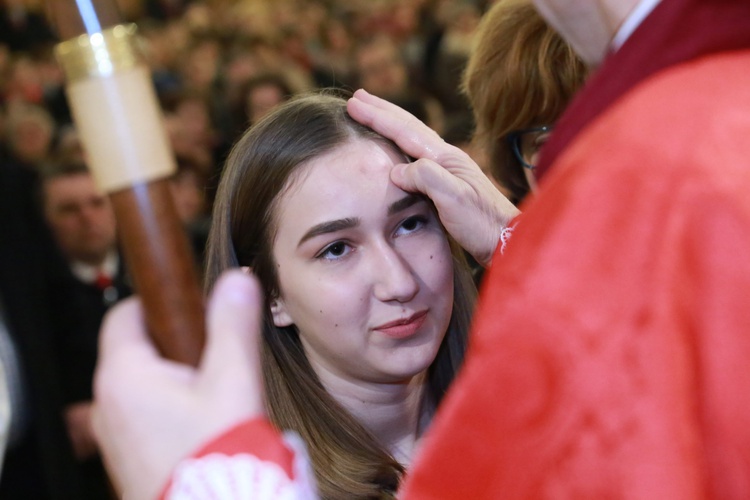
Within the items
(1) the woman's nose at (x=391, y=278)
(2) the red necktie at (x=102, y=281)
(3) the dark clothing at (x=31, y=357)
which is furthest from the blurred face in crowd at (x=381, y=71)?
(1) the woman's nose at (x=391, y=278)

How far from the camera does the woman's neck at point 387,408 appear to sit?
1690mm

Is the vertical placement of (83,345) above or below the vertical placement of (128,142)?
below

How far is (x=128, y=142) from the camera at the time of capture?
0.73 meters

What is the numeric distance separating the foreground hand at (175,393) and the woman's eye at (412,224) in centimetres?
92

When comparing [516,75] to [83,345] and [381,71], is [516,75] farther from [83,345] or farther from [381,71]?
[381,71]

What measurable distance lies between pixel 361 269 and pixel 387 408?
27 centimetres

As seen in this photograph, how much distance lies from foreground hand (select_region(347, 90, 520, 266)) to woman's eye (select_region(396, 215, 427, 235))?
0.14 ft

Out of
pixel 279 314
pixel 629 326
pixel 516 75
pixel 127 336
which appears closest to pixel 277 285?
pixel 279 314

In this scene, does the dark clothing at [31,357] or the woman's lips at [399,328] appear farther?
the dark clothing at [31,357]

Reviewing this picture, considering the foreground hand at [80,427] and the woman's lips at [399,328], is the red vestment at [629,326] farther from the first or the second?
the foreground hand at [80,427]

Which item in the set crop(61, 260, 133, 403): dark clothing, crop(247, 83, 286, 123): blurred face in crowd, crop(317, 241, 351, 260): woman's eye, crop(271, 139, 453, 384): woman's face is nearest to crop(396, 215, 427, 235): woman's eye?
crop(271, 139, 453, 384): woman's face

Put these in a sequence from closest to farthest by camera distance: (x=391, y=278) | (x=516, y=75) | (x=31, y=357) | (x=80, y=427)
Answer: (x=391, y=278) < (x=516, y=75) < (x=31, y=357) < (x=80, y=427)

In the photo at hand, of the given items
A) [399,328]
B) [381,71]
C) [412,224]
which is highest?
[412,224]

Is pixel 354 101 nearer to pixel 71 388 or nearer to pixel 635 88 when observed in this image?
pixel 635 88
